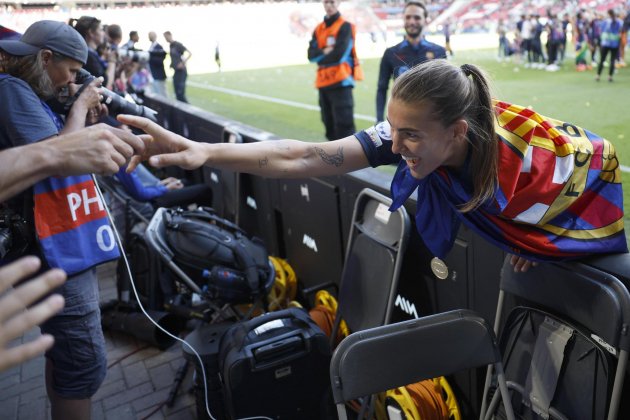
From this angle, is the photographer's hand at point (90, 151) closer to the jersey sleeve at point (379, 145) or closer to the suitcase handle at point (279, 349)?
the jersey sleeve at point (379, 145)

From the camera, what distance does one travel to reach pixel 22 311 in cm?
106

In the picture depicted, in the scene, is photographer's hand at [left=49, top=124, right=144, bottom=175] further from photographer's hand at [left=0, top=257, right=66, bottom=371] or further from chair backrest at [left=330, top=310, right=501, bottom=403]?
chair backrest at [left=330, top=310, right=501, bottom=403]

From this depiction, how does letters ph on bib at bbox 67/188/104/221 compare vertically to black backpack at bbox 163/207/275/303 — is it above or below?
above

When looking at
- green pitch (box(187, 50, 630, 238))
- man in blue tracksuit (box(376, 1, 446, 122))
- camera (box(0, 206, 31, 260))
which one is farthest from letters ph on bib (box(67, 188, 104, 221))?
man in blue tracksuit (box(376, 1, 446, 122))

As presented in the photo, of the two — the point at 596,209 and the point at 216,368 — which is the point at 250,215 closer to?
the point at 216,368

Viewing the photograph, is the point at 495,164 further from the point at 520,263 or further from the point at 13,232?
the point at 13,232

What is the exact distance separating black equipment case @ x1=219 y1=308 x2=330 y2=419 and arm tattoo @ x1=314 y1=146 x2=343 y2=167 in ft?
3.10

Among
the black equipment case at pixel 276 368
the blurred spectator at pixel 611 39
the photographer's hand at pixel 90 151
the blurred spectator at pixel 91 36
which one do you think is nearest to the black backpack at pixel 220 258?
the black equipment case at pixel 276 368

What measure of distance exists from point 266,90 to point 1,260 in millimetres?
13584

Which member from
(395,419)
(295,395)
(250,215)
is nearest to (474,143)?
(395,419)

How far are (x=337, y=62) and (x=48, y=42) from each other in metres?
4.47

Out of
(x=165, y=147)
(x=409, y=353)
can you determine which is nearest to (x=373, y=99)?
(x=165, y=147)

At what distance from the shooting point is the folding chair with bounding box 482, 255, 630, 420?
1703 millimetres

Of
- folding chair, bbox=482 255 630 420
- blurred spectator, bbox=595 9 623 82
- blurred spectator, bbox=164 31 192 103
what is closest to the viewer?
folding chair, bbox=482 255 630 420
